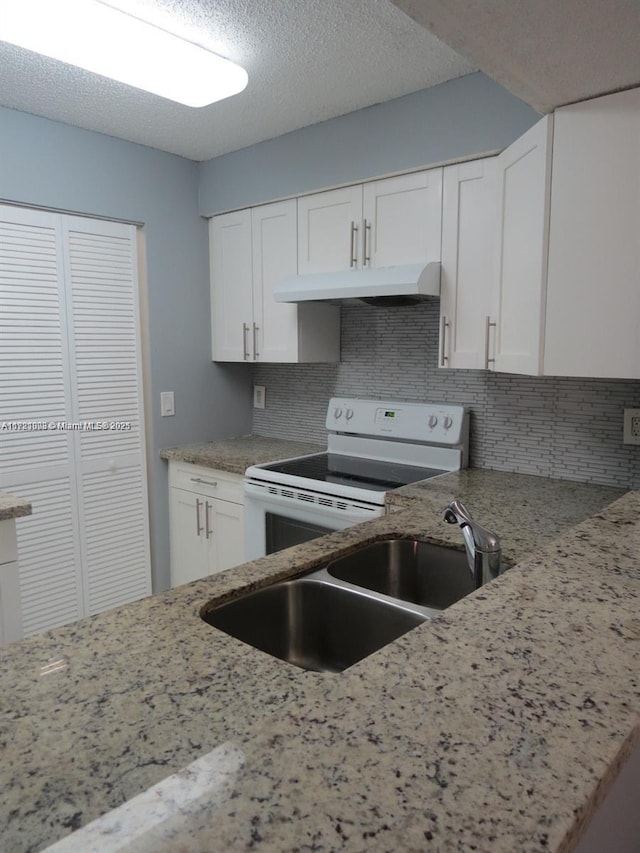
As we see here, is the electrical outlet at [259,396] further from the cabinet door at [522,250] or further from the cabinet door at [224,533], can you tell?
the cabinet door at [522,250]

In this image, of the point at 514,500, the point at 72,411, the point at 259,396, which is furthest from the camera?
the point at 259,396

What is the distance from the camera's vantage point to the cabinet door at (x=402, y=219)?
2.22 m

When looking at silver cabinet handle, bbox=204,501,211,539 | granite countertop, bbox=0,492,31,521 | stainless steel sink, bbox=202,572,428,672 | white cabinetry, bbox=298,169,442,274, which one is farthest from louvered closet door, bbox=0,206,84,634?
stainless steel sink, bbox=202,572,428,672

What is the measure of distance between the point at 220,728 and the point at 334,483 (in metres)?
1.59

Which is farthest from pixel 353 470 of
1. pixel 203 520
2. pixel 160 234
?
pixel 160 234

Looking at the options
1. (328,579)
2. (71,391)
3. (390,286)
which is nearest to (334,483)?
(390,286)

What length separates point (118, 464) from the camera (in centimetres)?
284

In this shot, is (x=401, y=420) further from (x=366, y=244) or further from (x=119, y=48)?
(x=119, y=48)

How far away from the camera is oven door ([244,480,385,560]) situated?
2162 millimetres

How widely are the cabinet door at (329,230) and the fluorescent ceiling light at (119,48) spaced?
0.69 metres

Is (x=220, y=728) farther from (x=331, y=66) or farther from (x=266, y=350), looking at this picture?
(x=266, y=350)

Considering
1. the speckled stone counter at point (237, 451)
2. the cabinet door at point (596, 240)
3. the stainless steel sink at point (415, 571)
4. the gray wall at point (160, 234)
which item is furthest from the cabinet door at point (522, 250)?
the gray wall at point (160, 234)

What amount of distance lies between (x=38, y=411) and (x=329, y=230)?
1.49m

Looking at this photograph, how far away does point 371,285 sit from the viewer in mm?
2240
